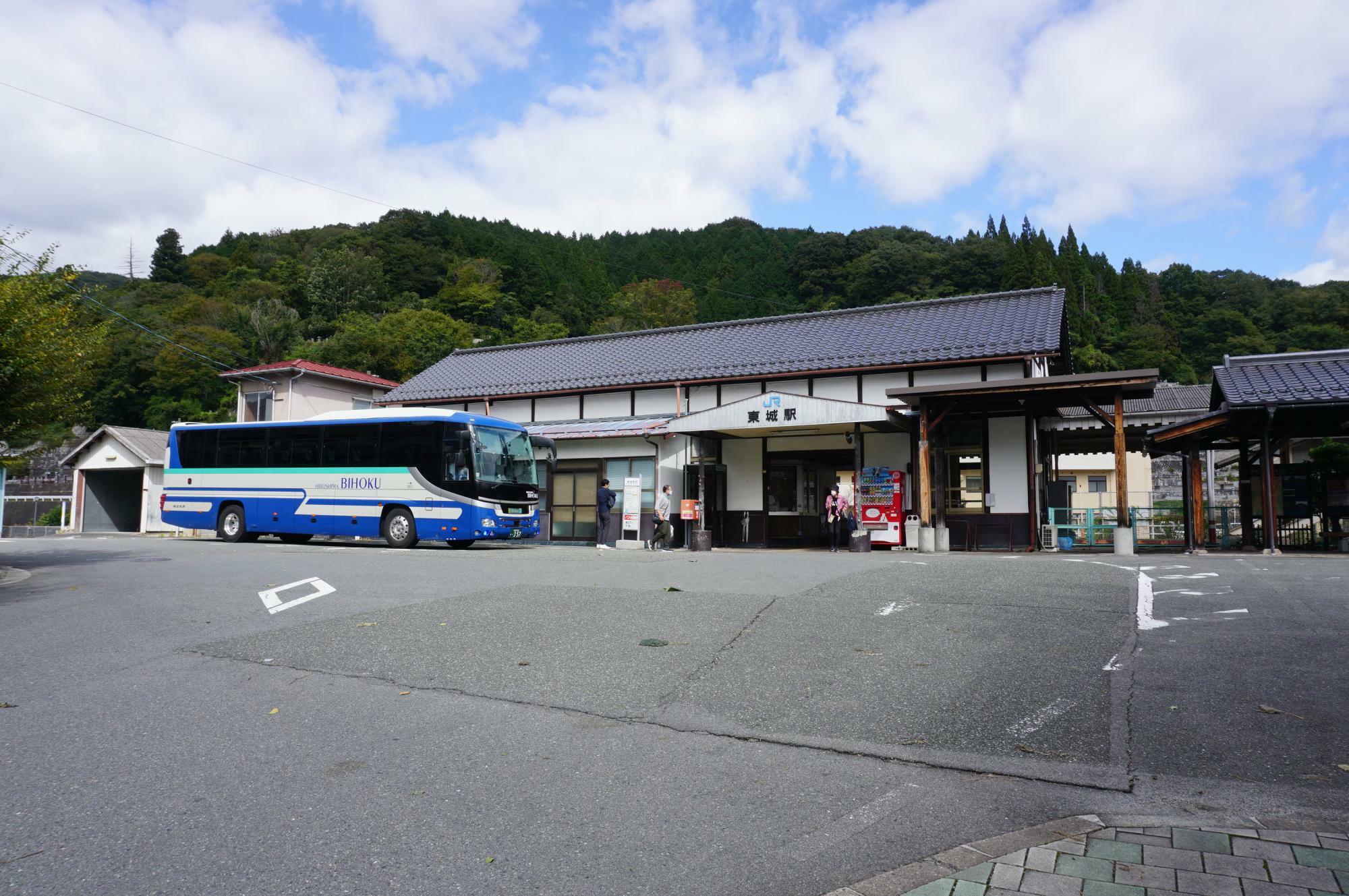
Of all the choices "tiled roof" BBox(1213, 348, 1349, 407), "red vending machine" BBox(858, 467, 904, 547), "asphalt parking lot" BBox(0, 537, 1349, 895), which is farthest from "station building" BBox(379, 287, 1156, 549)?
"asphalt parking lot" BBox(0, 537, 1349, 895)

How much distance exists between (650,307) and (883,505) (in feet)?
155

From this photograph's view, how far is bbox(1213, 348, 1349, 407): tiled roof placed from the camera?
14812 mm

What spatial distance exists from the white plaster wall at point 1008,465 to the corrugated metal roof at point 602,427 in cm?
742

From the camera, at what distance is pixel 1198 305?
59406mm

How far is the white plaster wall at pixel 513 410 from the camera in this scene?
25.9m

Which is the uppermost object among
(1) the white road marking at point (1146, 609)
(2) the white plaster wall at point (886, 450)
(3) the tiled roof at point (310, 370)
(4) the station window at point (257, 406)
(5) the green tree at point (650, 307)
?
(5) the green tree at point (650, 307)

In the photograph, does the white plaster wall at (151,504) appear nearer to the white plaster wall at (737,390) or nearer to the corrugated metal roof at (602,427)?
the corrugated metal roof at (602,427)

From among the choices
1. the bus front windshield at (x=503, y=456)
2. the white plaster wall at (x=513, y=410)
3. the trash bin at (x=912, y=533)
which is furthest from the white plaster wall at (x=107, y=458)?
the trash bin at (x=912, y=533)

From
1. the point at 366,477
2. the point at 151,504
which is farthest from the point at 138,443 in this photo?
the point at 366,477

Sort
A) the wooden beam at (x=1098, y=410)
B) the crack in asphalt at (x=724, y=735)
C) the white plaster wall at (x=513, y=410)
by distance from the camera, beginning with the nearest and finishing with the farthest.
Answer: the crack in asphalt at (x=724, y=735)
the wooden beam at (x=1098, y=410)
the white plaster wall at (x=513, y=410)

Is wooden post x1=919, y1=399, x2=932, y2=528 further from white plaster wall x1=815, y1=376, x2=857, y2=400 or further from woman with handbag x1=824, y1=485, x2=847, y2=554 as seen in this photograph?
white plaster wall x1=815, y1=376, x2=857, y2=400

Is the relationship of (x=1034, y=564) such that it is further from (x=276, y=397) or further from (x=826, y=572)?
(x=276, y=397)

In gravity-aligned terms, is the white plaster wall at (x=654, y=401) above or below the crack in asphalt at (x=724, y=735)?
above

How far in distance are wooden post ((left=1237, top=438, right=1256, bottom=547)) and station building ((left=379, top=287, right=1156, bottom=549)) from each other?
3.69 m
